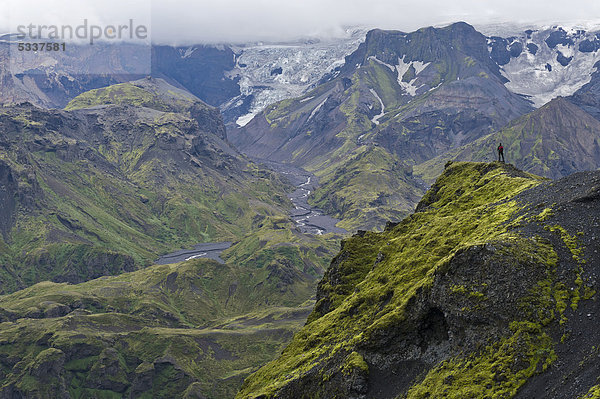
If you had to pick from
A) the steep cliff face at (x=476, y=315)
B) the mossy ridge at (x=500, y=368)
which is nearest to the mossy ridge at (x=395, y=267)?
the steep cliff face at (x=476, y=315)

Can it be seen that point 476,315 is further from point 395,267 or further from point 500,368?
point 395,267

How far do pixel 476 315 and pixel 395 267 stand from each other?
3073 cm

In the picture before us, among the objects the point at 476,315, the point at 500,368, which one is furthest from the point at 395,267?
the point at 500,368

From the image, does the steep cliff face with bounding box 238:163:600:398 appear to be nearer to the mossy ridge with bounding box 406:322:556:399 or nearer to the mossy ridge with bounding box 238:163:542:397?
the mossy ridge with bounding box 406:322:556:399

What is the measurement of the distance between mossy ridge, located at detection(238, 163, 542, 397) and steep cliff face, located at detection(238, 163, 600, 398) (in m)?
0.32

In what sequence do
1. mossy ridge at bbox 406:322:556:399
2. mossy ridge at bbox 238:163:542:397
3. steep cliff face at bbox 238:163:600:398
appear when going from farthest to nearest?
mossy ridge at bbox 238:163:542:397 → steep cliff face at bbox 238:163:600:398 → mossy ridge at bbox 406:322:556:399

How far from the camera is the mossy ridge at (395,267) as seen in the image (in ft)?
301

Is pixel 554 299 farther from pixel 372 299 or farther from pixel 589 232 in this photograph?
pixel 372 299

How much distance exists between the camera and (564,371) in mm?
62719

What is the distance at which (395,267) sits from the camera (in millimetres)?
104312

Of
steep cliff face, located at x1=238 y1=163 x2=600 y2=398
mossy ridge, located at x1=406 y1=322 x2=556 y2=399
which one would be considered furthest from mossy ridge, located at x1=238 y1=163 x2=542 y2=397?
mossy ridge, located at x1=406 y1=322 x2=556 y2=399

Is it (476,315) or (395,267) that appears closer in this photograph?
(476,315)

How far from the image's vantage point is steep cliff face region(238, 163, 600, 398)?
219 ft

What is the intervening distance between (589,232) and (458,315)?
19888mm
